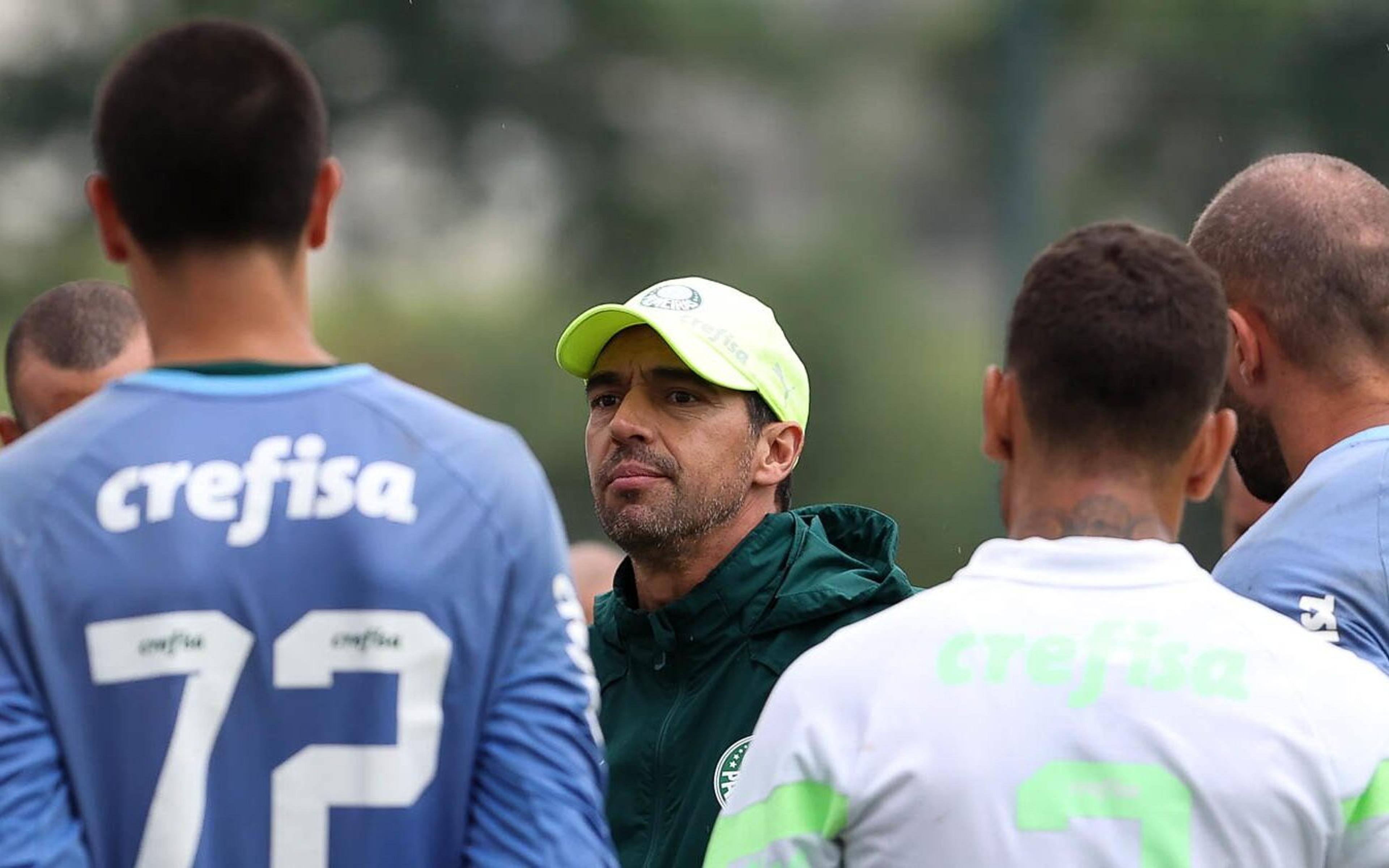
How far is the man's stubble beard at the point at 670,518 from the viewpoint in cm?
409

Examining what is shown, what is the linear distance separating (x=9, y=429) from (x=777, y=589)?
187 centimetres

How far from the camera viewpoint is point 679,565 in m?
4.10

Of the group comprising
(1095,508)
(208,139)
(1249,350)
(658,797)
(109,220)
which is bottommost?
(658,797)

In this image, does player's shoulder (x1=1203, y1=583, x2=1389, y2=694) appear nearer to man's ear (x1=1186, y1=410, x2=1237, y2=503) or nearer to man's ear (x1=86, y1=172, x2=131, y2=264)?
man's ear (x1=1186, y1=410, x2=1237, y2=503)

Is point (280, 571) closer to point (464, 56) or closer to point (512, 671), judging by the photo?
point (512, 671)

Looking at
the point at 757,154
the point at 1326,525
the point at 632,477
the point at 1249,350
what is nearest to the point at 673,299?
the point at 632,477

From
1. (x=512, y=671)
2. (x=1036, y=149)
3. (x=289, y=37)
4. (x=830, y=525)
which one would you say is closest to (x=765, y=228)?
(x=1036, y=149)

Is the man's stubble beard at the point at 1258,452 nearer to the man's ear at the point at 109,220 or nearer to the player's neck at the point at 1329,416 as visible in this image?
the player's neck at the point at 1329,416

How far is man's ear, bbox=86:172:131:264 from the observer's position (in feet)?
7.93

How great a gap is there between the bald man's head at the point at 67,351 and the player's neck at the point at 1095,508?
101 inches

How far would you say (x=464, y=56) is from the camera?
460 inches

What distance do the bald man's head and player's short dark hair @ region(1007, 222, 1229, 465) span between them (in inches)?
101

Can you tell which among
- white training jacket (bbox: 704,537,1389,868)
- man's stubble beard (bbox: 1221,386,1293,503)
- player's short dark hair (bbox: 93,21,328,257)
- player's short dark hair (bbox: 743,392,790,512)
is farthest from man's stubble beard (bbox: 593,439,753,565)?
player's short dark hair (bbox: 93,21,328,257)

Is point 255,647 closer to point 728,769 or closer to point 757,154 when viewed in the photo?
point 728,769
